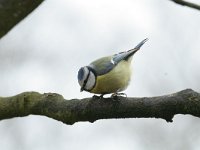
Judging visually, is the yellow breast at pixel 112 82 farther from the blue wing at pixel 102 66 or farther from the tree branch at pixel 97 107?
the tree branch at pixel 97 107

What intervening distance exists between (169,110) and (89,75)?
1.38 m

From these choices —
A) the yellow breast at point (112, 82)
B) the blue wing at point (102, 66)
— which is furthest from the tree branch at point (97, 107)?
the blue wing at point (102, 66)

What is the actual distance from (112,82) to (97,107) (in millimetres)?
1063

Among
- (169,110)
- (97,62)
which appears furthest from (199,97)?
(97,62)

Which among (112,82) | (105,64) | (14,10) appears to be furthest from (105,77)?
(14,10)

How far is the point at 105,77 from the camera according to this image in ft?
8.61

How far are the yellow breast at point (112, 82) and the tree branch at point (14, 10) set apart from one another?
167 centimetres

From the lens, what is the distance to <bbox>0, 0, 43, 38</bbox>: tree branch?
2.95ft

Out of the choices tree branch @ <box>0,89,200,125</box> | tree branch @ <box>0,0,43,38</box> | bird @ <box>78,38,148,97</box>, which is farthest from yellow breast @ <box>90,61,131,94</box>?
tree branch @ <box>0,0,43,38</box>

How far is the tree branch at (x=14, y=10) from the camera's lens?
2.95 feet

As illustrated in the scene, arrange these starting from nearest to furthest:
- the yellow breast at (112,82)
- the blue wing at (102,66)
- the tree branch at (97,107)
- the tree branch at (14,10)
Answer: the tree branch at (14,10) < the tree branch at (97,107) < the yellow breast at (112,82) < the blue wing at (102,66)

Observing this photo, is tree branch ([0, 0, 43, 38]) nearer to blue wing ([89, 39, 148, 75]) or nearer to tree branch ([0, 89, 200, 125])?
tree branch ([0, 89, 200, 125])

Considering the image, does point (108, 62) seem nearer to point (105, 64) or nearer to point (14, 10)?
point (105, 64)

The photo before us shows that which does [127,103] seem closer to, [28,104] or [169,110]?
[169,110]
